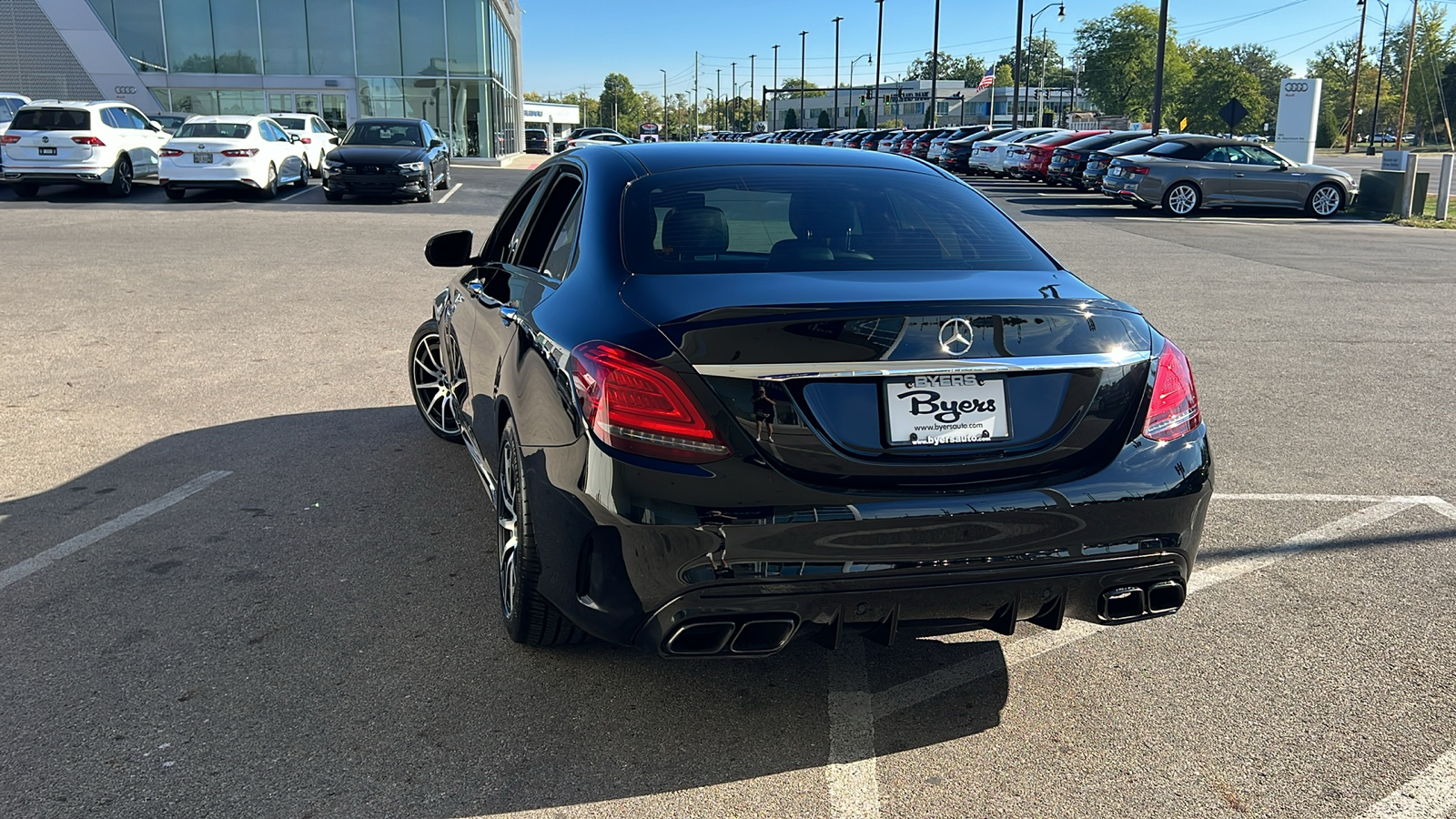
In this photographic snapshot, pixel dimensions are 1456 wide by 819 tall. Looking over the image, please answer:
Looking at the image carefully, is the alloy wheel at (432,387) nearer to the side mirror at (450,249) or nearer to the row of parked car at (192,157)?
the side mirror at (450,249)

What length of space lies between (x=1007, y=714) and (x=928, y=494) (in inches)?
33.0

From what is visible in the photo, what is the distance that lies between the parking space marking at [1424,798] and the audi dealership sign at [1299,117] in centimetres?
3894

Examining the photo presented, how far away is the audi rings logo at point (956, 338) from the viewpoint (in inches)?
117

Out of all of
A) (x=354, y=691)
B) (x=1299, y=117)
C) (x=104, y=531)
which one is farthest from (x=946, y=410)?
(x=1299, y=117)

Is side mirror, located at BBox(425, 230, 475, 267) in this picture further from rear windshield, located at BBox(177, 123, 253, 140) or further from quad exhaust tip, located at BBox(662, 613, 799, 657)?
rear windshield, located at BBox(177, 123, 253, 140)

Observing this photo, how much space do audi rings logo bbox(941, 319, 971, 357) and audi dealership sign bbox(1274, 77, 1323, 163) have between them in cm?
3926

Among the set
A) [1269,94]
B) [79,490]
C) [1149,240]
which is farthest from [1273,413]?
[1269,94]

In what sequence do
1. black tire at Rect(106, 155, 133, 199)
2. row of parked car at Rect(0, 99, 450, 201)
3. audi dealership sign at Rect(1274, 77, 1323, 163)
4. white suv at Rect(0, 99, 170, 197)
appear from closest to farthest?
white suv at Rect(0, 99, 170, 197)
row of parked car at Rect(0, 99, 450, 201)
black tire at Rect(106, 155, 133, 199)
audi dealership sign at Rect(1274, 77, 1323, 163)

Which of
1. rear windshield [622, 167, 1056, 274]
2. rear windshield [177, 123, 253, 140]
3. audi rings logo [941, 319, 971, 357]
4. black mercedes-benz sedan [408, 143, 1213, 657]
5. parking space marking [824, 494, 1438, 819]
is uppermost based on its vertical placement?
rear windshield [177, 123, 253, 140]

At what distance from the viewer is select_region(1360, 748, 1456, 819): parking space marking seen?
288 cm

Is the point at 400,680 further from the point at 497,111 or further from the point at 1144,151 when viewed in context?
the point at 497,111

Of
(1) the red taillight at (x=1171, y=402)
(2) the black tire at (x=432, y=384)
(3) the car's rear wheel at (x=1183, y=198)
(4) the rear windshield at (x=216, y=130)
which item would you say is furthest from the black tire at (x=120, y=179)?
(1) the red taillight at (x=1171, y=402)

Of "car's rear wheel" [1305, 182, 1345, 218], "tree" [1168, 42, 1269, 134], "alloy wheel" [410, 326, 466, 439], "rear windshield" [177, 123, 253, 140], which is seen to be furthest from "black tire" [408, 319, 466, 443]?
"tree" [1168, 42, 1269, 134]

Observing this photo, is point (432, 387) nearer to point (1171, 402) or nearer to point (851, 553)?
point (851, 553)
